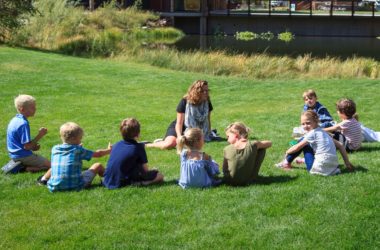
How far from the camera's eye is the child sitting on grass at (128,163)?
620 cm

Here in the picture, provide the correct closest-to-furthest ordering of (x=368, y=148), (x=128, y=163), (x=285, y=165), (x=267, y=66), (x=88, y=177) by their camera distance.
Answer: (x=128, y=163), (x=88, y=177), (x=285, y=165), (x=368, y=148), (x=267, y=66)

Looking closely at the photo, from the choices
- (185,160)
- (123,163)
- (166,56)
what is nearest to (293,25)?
(166,56)

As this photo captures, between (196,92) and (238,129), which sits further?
(196,92)

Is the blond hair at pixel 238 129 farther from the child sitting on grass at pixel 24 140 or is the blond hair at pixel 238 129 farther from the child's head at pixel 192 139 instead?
the child sitting on grass at pixel 24 140

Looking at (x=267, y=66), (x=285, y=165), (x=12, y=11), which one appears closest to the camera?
(x=285, y=165)

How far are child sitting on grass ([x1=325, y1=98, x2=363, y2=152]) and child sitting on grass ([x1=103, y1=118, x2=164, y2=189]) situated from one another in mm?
2706

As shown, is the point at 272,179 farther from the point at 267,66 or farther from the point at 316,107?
the point at 267,66

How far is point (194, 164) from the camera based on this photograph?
609cm

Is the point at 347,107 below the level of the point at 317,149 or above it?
above

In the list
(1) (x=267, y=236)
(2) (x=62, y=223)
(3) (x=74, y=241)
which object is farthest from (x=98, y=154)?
(1) (x=267, y=236)

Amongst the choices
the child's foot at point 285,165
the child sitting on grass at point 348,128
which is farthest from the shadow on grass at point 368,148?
the child's foot at point 285,165

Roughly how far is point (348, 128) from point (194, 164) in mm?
2680

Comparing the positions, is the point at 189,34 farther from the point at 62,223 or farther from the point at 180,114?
the point at 62,223

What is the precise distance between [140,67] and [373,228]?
1544cm
